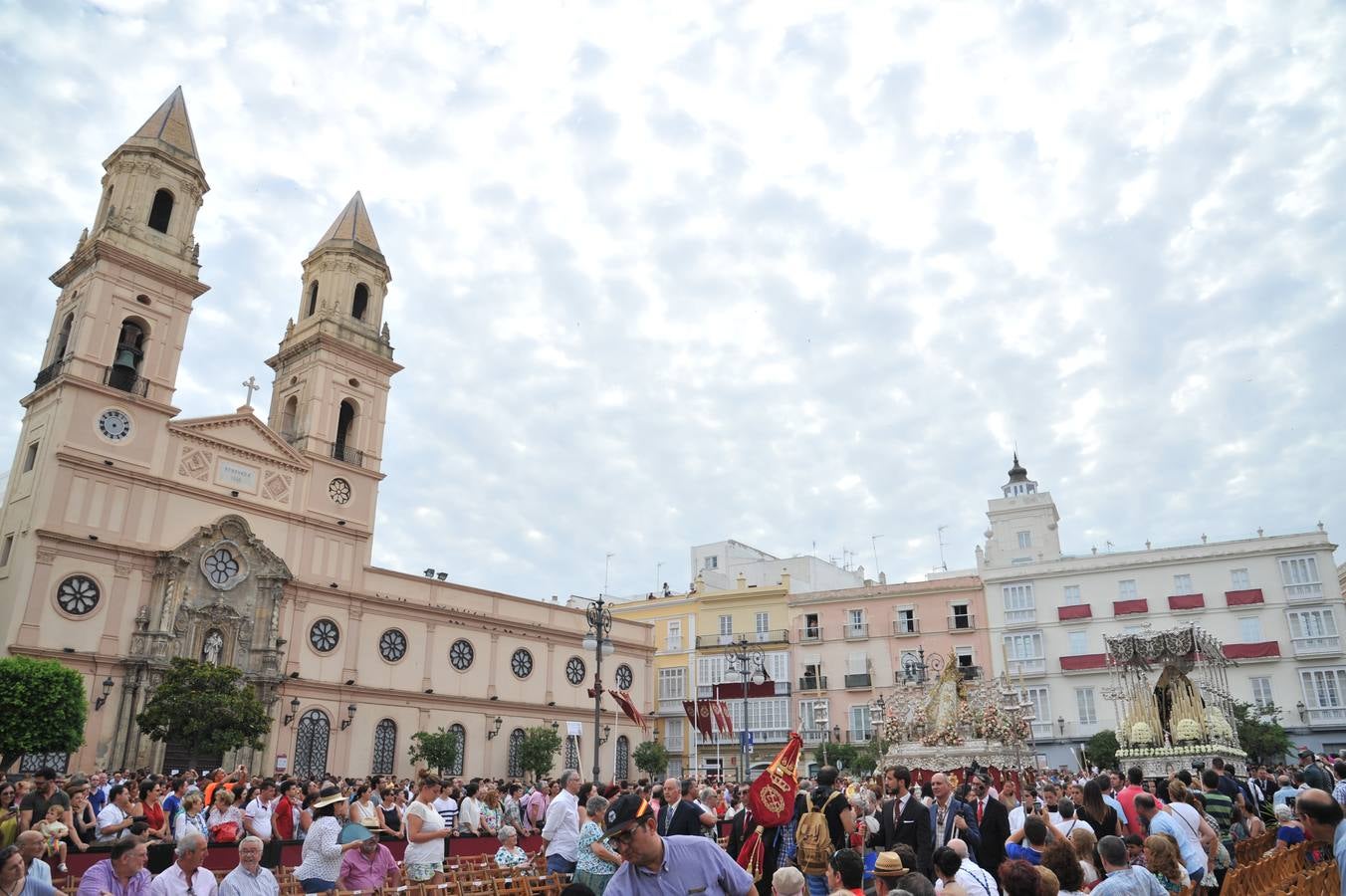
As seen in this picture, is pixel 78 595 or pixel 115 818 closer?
pixel 115 818

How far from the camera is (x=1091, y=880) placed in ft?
23.5

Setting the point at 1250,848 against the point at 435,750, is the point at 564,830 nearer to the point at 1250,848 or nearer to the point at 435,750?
the point at 1250,848

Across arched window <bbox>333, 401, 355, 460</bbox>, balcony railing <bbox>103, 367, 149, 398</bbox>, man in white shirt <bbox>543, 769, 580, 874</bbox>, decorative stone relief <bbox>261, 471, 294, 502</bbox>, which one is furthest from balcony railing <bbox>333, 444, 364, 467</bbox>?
man in white shirt <bbox>543, 769, 580, 874</bbox>

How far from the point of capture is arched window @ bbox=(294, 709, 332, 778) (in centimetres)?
3228

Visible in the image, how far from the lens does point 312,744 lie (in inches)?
1289

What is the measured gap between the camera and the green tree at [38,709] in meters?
22.9

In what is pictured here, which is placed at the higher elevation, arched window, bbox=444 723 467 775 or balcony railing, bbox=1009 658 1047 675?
balcony railing, bbox=1009 658 1047 675

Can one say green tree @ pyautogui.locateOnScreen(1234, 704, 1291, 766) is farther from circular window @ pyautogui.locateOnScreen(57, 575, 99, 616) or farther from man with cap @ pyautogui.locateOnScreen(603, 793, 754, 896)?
circular window @ pyautogui.locateOnScreen(57, 575, 99, 616)

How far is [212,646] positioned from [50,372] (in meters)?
10.9

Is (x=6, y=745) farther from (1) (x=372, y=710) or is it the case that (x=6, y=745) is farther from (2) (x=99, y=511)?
(1) (x=372, y=710)

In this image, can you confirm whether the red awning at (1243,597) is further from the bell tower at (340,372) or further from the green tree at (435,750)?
the bell tower at (340,372)

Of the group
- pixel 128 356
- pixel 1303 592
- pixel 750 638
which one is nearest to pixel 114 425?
pixel 128 356

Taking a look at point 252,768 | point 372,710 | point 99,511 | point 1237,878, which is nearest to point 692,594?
point 372,710

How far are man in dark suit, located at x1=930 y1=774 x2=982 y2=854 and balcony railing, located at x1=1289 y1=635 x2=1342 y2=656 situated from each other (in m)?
36.3
